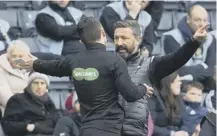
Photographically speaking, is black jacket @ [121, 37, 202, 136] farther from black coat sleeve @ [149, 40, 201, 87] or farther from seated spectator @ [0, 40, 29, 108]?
seated spectator @ [0, 40, 29, 108]

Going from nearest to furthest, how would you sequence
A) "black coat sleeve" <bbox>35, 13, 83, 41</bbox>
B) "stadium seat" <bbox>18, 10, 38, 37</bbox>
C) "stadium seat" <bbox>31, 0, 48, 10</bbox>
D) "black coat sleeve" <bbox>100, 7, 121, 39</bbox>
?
"black coat sleeve" <bbox>35, 13, 83, 41</bbox> < "black coat sleeve" <bbox>100, 7, 121, 39</bbox> < "stadium seat" <bbox>18, 10, 38, 37</bbox> < "stadium seat" <bbox>31, 0, 48, 10</bbox>

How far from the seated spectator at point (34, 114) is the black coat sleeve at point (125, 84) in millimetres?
3053

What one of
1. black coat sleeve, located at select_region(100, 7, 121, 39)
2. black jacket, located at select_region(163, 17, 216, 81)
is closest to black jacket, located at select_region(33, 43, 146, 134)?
black coat sleeve, located at select_region(100, 7, 121, 39)

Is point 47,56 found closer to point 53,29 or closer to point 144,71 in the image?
point 53,29

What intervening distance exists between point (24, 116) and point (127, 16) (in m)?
2.26

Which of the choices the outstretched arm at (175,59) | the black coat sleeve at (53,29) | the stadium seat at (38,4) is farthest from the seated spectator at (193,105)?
the outstretched arm at (175,59)

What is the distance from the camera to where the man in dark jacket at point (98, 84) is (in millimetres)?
A: 6484

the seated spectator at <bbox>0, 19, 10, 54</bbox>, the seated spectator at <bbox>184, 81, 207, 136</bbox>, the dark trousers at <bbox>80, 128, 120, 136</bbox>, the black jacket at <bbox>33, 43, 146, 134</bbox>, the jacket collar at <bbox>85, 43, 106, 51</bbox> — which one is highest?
the jacket collar at <bbox>85, 43, 106, 51</bbox>

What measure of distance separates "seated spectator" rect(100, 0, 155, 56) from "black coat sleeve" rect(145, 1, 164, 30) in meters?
0.33

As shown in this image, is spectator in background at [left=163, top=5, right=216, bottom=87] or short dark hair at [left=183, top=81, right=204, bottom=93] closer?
short dark hair at [left=183, top=81, right=204, bottom=93]

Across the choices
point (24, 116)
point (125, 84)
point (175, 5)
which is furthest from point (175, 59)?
point (175, 5)

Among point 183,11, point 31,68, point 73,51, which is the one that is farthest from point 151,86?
point 183,11

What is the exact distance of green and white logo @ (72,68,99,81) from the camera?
257 inches

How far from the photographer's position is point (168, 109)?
983 cm
